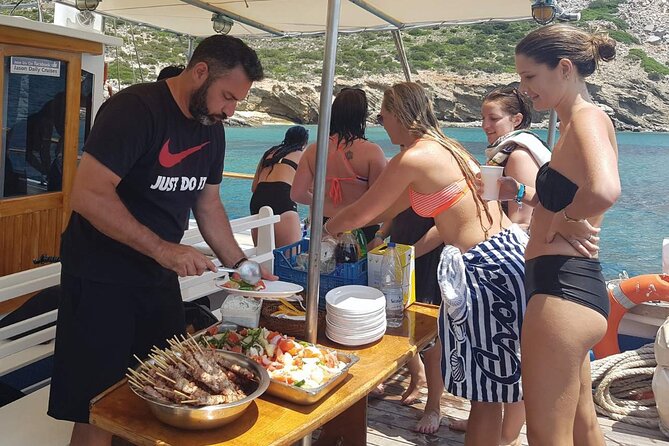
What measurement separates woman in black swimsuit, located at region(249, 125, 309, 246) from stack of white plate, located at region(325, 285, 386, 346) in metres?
2.61

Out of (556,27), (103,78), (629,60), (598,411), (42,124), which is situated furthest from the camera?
(629,60)

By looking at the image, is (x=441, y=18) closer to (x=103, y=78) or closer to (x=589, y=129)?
(x=103, y=78)

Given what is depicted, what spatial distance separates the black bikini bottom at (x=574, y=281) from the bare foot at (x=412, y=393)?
5.75ft

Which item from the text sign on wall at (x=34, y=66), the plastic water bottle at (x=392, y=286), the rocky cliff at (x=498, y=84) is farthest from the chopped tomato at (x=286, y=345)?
the rocky cliff at (x=498, y=84)

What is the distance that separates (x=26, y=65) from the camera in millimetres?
3725

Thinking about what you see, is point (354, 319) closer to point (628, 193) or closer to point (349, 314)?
point (349, 314)

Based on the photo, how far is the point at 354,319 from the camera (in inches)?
77.2

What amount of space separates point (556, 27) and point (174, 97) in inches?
52.7

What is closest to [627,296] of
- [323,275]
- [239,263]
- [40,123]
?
[323,275]

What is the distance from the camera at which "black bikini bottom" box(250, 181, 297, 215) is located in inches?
181

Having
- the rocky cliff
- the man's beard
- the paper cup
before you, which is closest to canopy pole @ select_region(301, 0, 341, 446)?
the man's beard

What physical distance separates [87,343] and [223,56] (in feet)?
3.55

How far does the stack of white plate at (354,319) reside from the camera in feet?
6.45

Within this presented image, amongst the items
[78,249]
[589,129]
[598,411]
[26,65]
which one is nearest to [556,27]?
[589,129]
